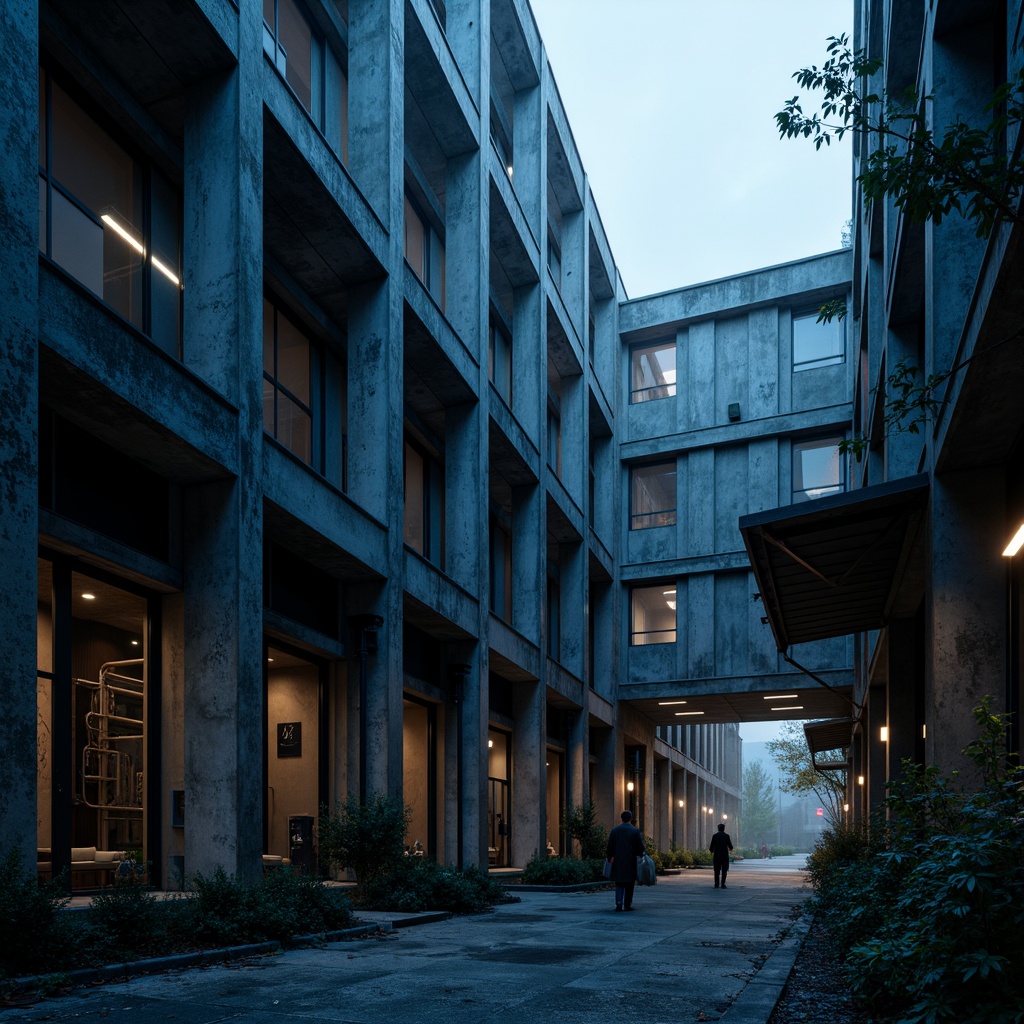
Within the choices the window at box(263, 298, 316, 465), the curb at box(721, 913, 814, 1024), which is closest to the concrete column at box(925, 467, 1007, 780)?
the curb at box(721, 913, 814, 1024)

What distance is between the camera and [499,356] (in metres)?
29.5


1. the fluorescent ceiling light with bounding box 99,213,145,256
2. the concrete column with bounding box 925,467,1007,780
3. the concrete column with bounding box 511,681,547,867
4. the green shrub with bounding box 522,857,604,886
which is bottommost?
the green shrub with bounding box 522,857,604,886

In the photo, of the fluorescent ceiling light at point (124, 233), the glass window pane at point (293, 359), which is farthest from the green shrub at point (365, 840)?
the fluorescent ceiling light at point (124, 233)

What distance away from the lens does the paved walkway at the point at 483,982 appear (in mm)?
7105

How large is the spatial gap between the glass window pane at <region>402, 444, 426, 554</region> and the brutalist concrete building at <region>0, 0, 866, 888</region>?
14cm

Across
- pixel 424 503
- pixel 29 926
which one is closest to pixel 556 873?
→ pixel 424 503

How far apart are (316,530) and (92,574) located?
373 cm

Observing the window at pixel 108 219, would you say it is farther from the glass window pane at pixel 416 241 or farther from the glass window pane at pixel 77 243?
the glass window pane at pixel 416 241

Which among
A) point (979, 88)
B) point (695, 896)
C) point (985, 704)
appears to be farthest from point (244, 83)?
point (695, 896)

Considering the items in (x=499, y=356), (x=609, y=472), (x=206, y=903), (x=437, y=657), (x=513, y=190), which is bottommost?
(x=206, y=903)

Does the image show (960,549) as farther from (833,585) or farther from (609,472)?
(609,472)

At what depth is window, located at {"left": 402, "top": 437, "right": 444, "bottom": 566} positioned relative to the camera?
23.8 m

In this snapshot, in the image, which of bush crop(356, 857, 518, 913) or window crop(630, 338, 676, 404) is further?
window crop(630, 338, 676, 404)

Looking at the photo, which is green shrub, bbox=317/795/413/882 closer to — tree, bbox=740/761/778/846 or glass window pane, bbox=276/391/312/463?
glass window pane, bbox=276/391/312/463
